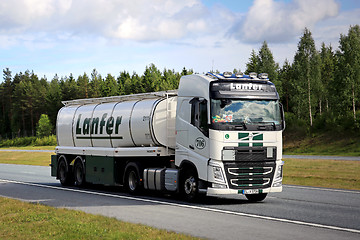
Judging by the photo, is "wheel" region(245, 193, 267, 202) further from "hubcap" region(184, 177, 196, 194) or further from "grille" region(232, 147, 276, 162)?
"hubcap" region(184, 177, 196, 194)

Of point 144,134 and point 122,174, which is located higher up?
point 144,134

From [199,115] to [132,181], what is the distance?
16.7ft

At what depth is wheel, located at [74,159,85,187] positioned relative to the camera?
22.0m

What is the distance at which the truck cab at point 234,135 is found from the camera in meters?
14.3

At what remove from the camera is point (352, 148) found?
50.9 meters

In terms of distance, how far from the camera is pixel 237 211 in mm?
13273

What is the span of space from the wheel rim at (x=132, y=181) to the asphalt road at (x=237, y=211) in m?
0.35

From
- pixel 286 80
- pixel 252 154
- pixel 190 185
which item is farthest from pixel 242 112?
pixel 286 80

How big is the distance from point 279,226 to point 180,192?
5.82m

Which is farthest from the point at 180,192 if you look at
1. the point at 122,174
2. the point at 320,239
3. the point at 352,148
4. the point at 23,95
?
the point at 23,95

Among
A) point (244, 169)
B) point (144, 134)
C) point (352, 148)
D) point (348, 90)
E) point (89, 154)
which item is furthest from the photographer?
point (348, 90)

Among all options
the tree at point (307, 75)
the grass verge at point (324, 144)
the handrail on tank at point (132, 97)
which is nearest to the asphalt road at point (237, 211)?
the handrail on tank at point (132, 97)

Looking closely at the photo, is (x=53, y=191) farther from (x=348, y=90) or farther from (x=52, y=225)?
(x=348, y=90)

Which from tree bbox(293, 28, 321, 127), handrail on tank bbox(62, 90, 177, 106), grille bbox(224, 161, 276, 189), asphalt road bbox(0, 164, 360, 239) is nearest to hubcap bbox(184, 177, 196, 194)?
asphalt road bbox(0, 164, 360, 239)
